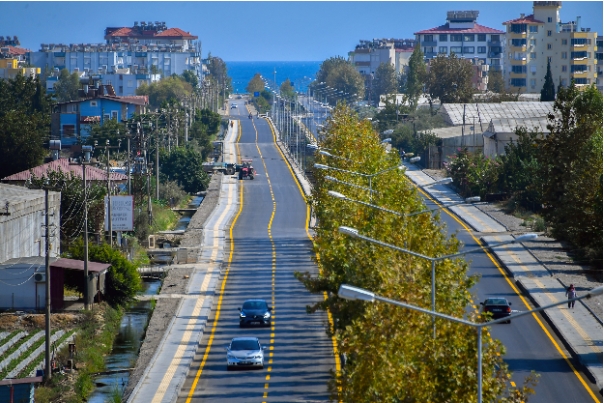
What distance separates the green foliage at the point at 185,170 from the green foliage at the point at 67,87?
83.4m

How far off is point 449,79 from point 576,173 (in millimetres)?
81895

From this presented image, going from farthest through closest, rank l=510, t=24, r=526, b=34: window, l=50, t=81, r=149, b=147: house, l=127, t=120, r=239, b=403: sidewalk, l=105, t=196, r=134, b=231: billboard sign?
l=510, t=24, r=526, b=34: window < l=50, t=81, r=149, b=147: house < l=105, t=196, r=134, b=231: billboard sign < l=127, t=120, r=239, b=403: sidewalk

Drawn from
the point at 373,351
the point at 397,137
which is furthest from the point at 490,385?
the point at 397,137

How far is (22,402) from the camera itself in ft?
102

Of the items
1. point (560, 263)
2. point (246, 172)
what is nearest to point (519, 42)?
→ point (246, 172)

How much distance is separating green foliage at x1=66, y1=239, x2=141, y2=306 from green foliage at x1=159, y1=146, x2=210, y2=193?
139 ft

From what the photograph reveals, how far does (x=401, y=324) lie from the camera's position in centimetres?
2281

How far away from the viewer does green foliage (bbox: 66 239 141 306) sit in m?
49.0

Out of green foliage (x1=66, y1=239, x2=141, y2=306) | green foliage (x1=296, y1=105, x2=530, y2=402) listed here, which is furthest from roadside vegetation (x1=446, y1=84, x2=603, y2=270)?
green foliage (x1=66, y1=239, x2=141, y2=306)

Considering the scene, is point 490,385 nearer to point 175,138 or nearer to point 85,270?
point 85,270

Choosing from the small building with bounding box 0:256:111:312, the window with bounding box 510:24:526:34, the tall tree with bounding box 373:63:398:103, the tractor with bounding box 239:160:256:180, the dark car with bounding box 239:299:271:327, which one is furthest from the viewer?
the tall tree with bounding box 373:63:398:103

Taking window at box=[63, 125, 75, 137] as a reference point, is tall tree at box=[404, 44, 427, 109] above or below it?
above

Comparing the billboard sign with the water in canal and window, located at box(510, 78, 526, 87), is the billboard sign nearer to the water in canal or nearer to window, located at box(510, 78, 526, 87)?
the water in canal

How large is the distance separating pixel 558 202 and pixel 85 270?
966 inches
